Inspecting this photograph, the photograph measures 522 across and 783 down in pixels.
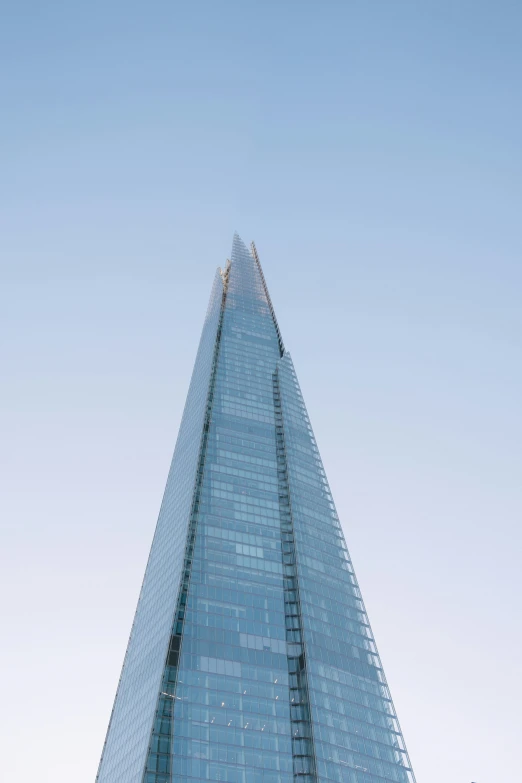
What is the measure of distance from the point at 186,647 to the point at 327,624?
2560 centimetres

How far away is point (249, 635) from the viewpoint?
10894 cm

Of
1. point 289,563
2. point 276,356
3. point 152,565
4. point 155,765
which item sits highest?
point 276,356

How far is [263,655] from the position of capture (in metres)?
107

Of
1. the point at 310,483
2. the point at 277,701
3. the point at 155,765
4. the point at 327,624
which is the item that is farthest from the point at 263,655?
the point at 310,483

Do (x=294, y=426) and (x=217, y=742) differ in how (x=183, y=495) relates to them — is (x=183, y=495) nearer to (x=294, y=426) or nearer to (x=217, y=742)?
(x=294, y=426)

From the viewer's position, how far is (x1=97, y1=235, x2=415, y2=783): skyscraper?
94875mm

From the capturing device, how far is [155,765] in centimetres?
8938

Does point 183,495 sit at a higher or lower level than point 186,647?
higher

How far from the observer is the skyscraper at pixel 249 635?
311 feet


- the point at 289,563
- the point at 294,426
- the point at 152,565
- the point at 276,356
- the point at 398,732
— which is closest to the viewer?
the point at 398,732

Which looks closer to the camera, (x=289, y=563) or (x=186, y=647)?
(x=186, y=647)

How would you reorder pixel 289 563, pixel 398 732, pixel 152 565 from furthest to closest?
pixel 152 565, pixel 289 563, pixel 398 732

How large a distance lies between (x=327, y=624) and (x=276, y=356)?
2985 inches

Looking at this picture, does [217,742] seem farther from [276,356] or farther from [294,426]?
[276,356]
